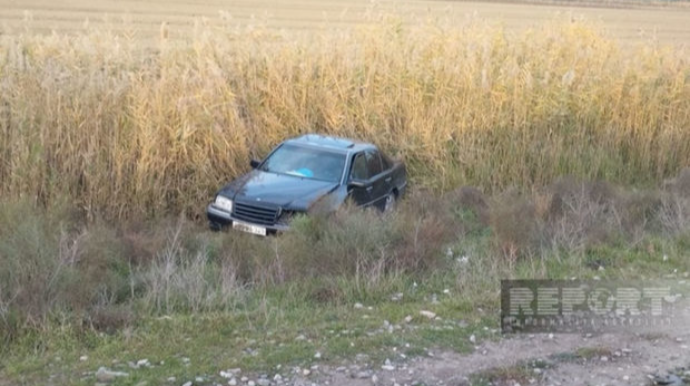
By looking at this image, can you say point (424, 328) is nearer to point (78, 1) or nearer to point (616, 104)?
point (616, 104)

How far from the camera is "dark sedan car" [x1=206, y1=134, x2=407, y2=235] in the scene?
13148mm

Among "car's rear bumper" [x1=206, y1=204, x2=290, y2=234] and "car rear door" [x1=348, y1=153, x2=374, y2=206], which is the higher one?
"car rear door" [x1=348, y1=153, x2=374, y2=206]

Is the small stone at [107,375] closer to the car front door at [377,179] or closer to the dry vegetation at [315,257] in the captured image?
the dry vegetation at [315,257]

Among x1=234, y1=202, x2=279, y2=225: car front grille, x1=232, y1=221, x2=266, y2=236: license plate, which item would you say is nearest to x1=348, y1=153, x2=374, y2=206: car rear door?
x1=234, y1=202, x2=279, y2=225: car front grille

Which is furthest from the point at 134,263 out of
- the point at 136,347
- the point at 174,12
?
the point at 174,12

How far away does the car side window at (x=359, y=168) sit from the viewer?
14508mm

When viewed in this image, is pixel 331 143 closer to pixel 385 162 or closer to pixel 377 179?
pixel 377 179

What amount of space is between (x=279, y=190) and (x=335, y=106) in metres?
4.37

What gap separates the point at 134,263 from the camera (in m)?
10.1

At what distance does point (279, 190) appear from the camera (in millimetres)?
13656

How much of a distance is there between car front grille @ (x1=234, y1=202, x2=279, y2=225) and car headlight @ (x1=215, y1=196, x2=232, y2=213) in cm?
20

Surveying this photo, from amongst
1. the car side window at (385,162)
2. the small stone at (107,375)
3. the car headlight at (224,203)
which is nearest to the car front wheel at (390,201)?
the car side window at (385,162)

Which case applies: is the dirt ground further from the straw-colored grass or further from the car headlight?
the straw-colored grass

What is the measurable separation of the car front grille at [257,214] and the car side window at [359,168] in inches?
71.3
